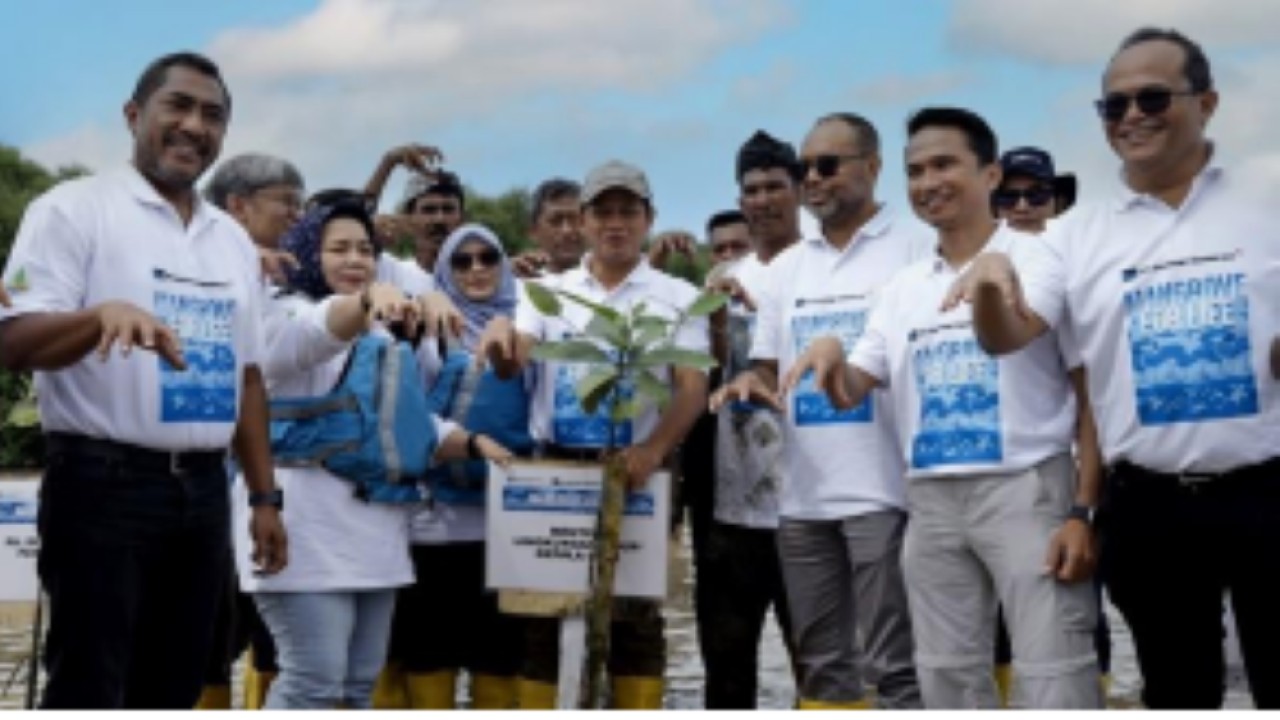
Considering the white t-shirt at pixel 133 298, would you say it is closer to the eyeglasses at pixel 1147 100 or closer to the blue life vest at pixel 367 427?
the blue life vest at pixel 367 427

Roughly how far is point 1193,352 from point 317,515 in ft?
8.15

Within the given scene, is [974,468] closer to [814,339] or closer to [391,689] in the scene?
[814,339]

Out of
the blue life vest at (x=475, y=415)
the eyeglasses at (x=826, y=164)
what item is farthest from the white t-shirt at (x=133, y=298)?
the eyeglasses at (x=826, y=164)

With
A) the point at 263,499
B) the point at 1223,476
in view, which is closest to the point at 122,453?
the point at 263,499

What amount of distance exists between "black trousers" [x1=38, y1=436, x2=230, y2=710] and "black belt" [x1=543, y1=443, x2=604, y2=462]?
1626mm

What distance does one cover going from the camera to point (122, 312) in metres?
3.75

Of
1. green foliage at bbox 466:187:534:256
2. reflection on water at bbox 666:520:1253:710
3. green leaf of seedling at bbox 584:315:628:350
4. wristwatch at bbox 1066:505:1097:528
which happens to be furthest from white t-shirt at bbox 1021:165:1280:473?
green foliage at bbox 466:187:534:256

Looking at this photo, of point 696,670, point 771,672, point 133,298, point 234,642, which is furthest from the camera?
point 771,672

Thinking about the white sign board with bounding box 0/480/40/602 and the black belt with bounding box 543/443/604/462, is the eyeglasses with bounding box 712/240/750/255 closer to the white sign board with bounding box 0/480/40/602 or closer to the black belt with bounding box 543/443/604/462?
the black belt with bounding box 543/443/604/462

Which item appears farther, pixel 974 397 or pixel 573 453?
pixel 573 453

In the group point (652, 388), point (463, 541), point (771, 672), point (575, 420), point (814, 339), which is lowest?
point (771, 672)

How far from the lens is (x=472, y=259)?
608 centimetres

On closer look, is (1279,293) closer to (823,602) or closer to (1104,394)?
(1104,394)

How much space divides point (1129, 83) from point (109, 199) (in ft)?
8.11
